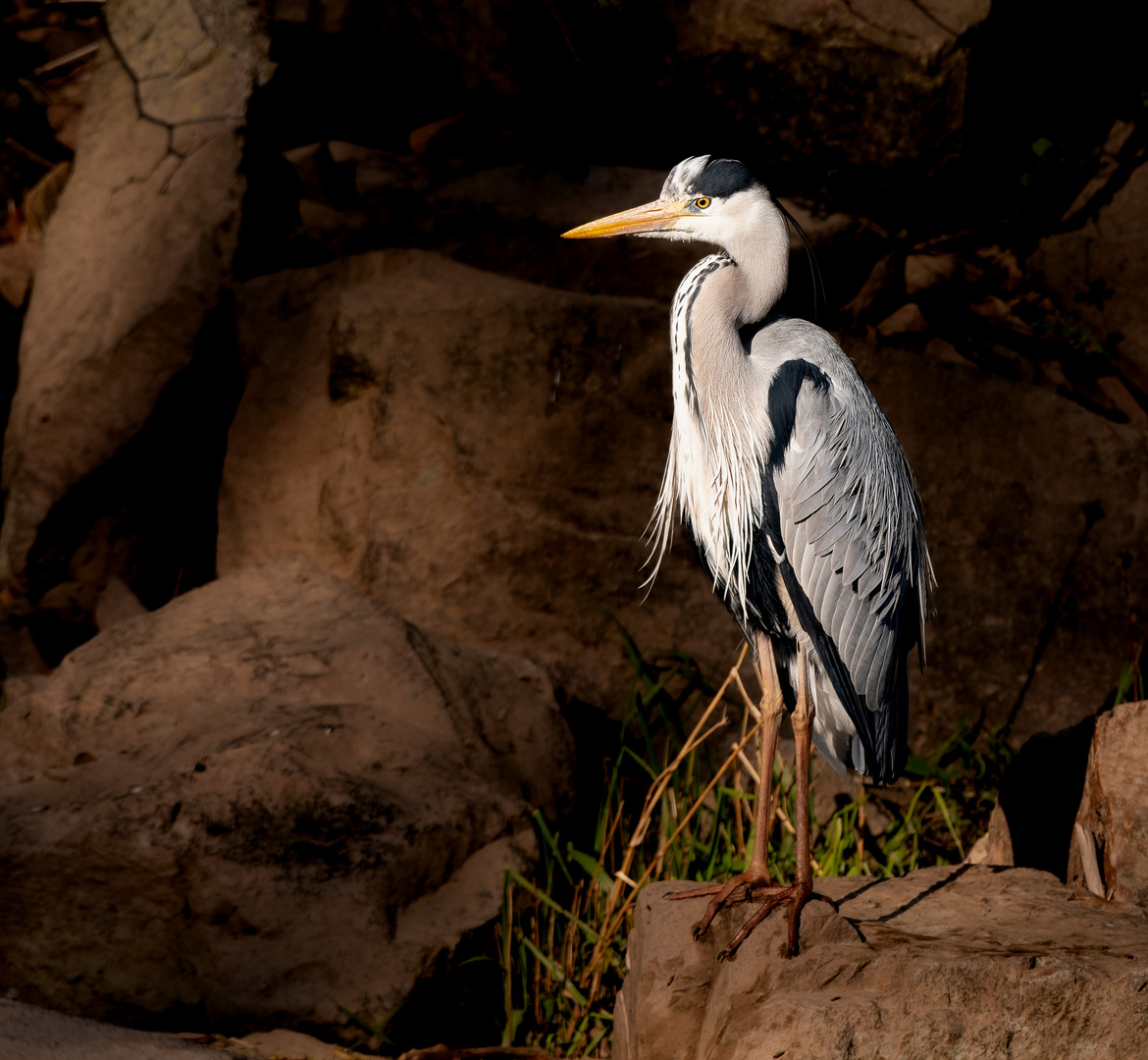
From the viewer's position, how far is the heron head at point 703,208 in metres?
2.43

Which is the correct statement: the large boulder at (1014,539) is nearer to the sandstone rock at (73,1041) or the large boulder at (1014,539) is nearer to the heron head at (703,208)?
the heron head at (703,208)

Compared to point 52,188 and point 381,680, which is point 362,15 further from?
point 381,680

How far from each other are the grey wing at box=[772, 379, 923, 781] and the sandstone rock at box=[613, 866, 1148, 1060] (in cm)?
42

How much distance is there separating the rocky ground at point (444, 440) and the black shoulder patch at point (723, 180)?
0.95 m

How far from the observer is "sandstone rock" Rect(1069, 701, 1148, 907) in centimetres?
219

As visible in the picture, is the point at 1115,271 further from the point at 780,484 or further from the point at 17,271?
the point at 17,271

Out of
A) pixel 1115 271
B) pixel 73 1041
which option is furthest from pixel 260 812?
pixel 1115 271

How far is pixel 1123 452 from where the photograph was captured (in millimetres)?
3562

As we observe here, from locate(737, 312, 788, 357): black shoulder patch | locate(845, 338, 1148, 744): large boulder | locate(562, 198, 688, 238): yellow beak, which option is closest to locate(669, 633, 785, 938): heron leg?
locate(737, 312, 788, 357): black shoulder patch

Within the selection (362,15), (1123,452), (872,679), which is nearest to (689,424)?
(872,679)

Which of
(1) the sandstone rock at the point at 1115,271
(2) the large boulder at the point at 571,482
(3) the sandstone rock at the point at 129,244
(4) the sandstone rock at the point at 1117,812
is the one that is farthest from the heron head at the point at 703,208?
(1) the sandstone rock at the point at 1115,271

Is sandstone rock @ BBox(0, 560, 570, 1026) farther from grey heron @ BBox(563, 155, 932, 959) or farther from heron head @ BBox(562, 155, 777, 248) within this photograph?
heron head @ BBox(562, 155, 777, 248)

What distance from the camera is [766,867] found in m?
2.17

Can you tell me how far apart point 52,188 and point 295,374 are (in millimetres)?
1921
